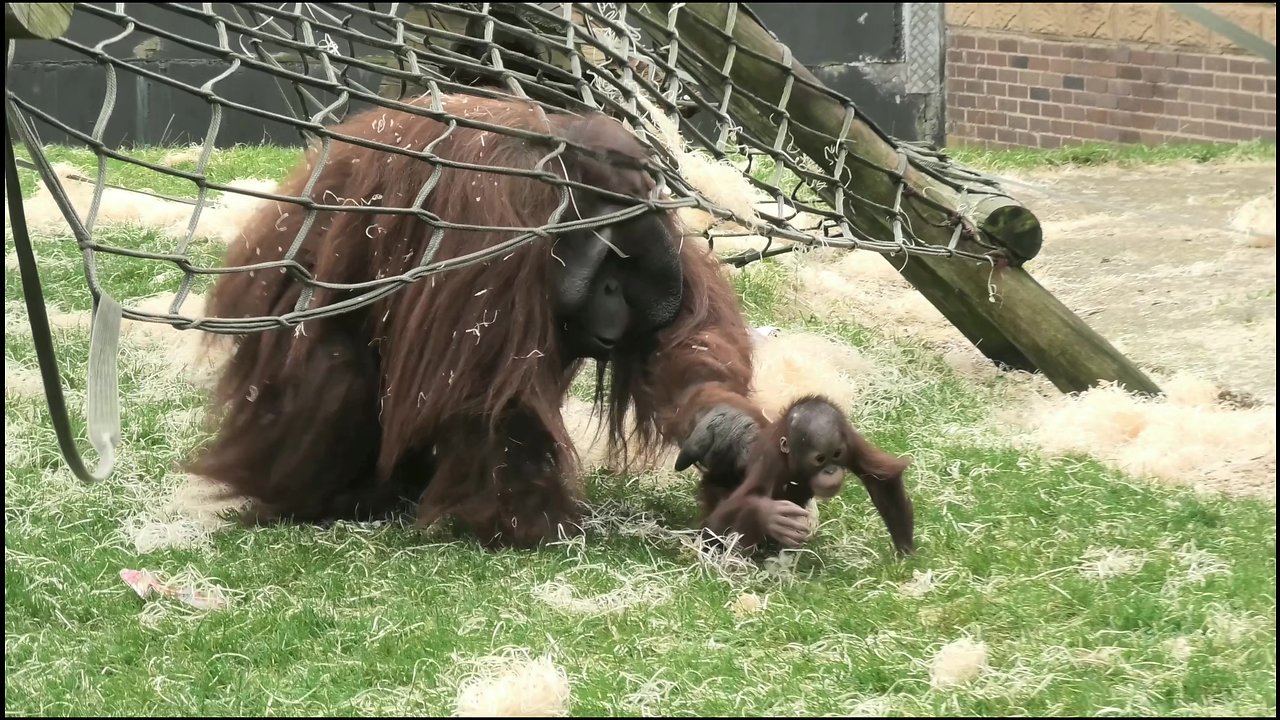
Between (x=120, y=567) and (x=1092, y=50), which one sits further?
(x=1092, y=50)

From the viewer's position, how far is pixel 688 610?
2576 mm

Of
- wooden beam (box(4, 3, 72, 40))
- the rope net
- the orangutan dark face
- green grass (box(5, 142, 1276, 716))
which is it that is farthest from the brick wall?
wooden beam (box(4, 3, 72, 40))

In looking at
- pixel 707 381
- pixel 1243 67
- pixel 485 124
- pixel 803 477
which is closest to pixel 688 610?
pixel 803 477

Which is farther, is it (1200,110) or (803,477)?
(1200,110)

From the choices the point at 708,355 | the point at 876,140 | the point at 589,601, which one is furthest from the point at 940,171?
the point at 589,601

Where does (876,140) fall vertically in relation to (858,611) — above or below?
above

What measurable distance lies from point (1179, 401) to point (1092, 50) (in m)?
4.77

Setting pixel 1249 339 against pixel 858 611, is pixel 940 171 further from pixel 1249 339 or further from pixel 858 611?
pixel 858 611

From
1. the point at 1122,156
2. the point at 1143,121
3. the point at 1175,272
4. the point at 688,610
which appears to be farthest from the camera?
the point at 1143,121

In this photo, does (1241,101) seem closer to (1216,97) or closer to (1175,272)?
(1216,97)

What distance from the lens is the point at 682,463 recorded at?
288cm

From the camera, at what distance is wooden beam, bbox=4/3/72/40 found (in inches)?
78.4

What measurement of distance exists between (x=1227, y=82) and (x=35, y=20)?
6850 mm

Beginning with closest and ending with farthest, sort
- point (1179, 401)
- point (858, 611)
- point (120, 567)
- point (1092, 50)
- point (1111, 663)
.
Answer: point (1111, 663) < point (858, 611) < point (120, 567) < point (1179, 401) < point (1092, 50)
